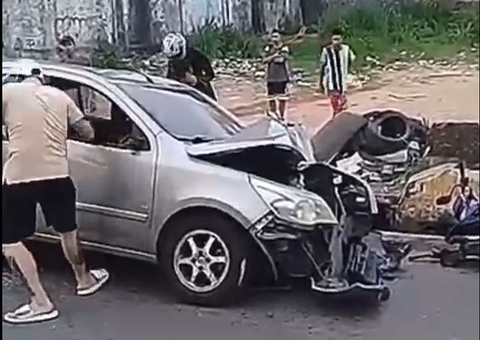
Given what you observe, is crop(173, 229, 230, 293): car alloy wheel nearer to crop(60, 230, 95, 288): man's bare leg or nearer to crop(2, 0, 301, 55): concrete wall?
crop(60, 230, 95, 288): man's bare leg

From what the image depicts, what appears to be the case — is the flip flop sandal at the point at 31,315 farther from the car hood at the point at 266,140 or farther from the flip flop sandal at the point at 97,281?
the car hood at the point at 266,140

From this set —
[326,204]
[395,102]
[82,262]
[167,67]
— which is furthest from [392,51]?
[82,262]

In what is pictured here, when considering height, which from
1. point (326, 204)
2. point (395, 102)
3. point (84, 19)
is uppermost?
point (84, 19)

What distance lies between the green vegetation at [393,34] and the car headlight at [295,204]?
12.1 inches

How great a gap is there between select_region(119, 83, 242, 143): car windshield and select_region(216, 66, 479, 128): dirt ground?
7cm

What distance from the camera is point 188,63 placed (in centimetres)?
259

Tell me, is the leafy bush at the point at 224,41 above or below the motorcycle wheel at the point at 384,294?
above

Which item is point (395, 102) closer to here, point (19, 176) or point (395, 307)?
point (395, 307)

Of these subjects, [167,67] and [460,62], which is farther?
[167,67]

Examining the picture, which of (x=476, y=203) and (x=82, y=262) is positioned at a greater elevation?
(x=476, y=203)

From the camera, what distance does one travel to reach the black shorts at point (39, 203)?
2.71 m

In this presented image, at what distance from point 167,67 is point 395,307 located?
82 cm

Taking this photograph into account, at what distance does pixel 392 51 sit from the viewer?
2432 millimetres

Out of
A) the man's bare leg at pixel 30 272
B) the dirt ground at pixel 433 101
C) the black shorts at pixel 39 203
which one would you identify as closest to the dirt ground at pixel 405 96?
the dirt ground at pixel 433 101
